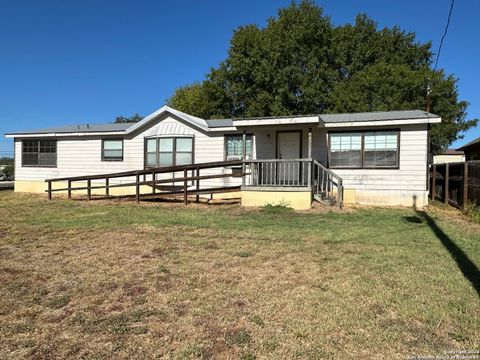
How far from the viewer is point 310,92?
27.3m

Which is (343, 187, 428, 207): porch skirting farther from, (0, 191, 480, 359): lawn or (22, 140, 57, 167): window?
(22, 140, 57, 167): window

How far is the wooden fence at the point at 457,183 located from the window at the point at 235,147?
6.93 m

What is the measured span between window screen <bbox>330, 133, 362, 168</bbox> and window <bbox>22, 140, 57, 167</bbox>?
12.6m

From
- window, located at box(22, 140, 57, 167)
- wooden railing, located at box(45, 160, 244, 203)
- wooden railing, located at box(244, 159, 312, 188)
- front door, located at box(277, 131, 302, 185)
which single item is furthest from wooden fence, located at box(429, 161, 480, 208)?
window, located at box(22, 140, 57, 167)

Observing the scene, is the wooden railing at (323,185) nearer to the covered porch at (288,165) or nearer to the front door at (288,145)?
the covered porch at (288,165)

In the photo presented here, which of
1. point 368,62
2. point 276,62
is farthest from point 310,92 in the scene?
point 368,62

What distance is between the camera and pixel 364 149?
12.7 meters

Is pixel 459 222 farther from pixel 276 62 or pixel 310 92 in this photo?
pixel 276 62

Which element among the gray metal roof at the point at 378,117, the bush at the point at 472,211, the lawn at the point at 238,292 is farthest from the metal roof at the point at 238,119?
the lawn at the point at 238,292

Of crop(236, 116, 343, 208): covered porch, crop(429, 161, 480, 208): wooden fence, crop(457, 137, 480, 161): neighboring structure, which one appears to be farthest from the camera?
crop(457, 137, 480, 161): neighboring structure

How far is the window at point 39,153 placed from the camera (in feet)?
56.5

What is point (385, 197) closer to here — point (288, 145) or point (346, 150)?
point (346, 150)

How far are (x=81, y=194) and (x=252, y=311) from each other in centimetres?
1488

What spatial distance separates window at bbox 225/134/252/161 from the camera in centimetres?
1414
